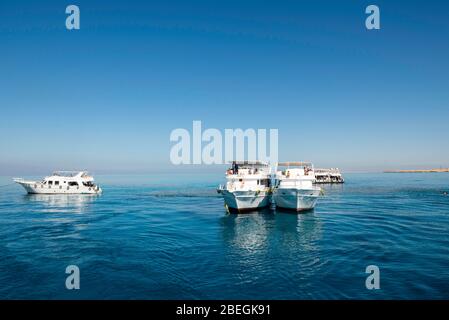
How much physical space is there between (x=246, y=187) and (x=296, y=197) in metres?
8.75

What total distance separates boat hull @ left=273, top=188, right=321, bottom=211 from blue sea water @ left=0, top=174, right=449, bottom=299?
4.04 meters

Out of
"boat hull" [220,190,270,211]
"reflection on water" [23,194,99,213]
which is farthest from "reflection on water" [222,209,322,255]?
"reflection on water" [23,194,99,213]

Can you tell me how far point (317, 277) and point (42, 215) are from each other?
49838mm

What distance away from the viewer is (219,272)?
880 inches

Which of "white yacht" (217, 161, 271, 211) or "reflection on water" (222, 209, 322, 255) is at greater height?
"white yacht" (217, 161, 271, 211)

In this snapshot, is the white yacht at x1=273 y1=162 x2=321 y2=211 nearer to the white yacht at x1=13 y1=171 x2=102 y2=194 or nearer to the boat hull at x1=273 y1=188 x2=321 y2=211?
the boat hull at x1=273 y1=188 x2=321 y2=211

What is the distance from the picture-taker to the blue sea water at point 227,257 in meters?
19.2

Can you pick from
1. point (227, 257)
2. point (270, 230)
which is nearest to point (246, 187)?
point (270, 230)

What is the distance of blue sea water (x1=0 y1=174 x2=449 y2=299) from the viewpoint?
1916 cm

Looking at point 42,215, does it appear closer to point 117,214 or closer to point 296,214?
point 117,214

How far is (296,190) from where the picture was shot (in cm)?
4912

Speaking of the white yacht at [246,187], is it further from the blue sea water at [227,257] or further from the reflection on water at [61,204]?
the reflection on water at [61,204]

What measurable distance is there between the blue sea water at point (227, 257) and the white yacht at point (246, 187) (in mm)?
4278

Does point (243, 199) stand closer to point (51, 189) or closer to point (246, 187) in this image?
point (246, 187)
